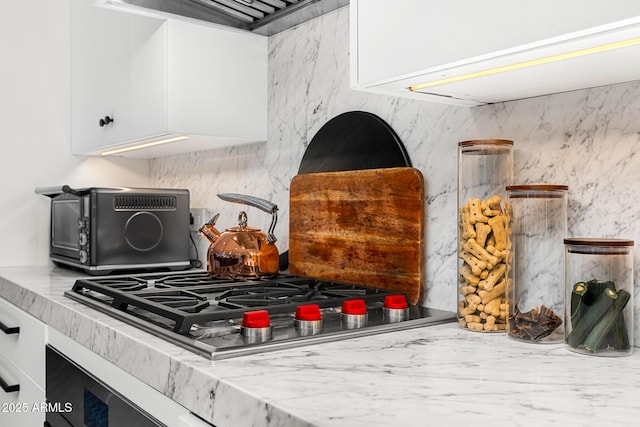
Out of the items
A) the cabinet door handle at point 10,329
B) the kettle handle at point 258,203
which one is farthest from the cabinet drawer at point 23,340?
the kettle handle at point 258,203

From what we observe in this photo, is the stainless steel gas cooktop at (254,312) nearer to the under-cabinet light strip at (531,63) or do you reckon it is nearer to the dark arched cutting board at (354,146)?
the dark arched cutting board at (354,146)

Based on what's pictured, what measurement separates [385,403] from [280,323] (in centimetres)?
47

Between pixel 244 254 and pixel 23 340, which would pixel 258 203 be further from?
pixel 23 340

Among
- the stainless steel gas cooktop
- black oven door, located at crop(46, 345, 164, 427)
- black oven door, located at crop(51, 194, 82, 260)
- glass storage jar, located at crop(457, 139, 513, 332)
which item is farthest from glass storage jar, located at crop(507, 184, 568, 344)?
black oven door, located at crop(51, 194, 82, 260)

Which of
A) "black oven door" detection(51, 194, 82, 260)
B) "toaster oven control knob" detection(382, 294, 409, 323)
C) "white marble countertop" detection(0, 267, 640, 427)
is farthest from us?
"black oven door" detection(51, 194, 82, 260)

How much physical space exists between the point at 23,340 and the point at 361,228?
1.03 meters

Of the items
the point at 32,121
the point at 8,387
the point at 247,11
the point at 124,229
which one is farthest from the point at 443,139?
the point at 32,121

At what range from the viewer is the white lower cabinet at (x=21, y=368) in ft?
5.19

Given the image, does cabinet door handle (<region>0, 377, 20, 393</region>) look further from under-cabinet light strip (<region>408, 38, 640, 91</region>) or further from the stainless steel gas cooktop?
under-cabinet light strip (<region>408, 38, 640, 91</region>)

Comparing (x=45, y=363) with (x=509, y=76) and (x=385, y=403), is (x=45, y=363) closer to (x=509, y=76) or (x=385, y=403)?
(x=385, y=403)

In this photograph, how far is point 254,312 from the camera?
3.45 feet

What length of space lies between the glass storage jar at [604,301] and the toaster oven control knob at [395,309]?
35 cm

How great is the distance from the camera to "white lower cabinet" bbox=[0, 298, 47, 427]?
1.58 metres

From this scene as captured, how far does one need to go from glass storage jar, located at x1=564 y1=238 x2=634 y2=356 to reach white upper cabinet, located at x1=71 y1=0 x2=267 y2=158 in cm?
124
